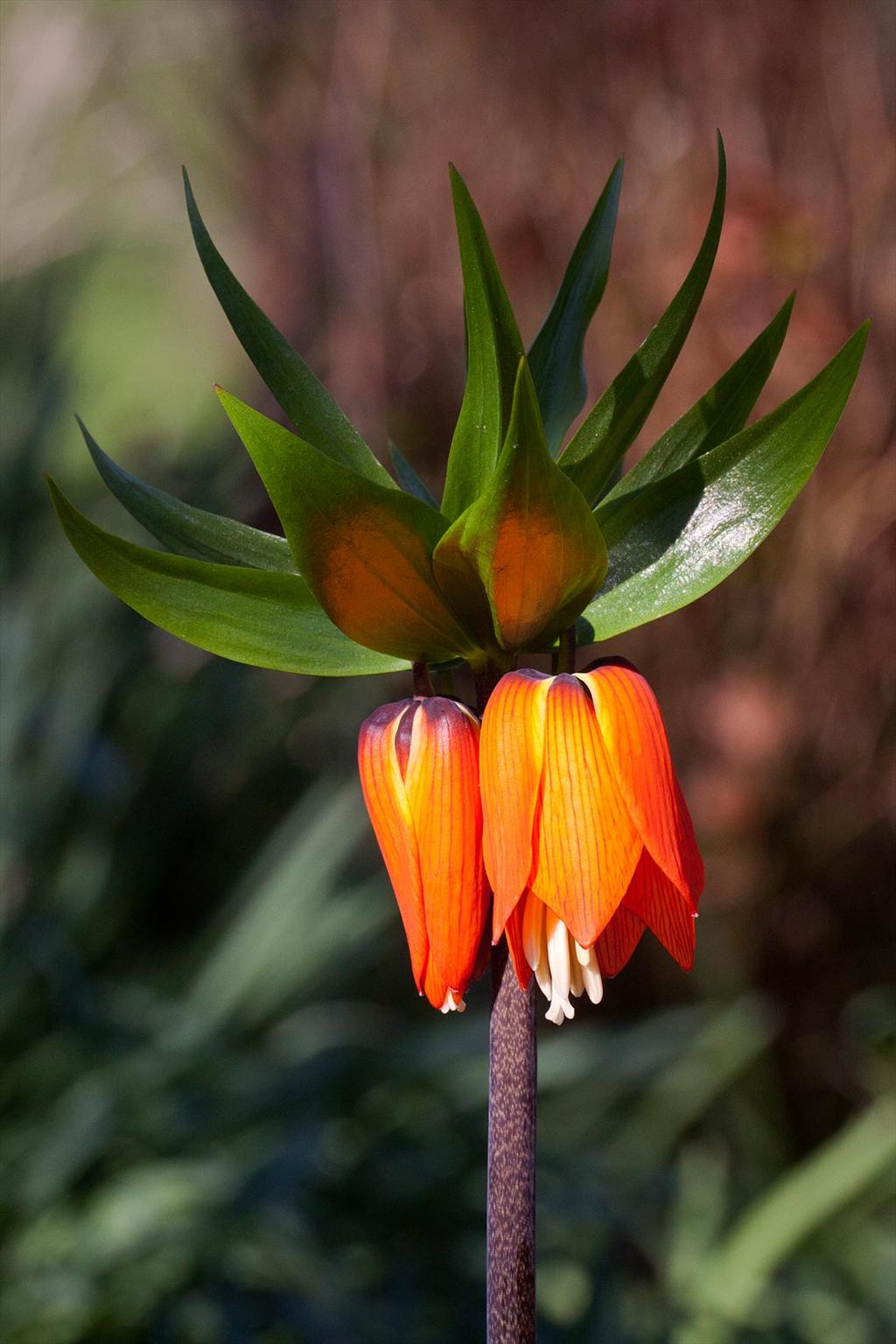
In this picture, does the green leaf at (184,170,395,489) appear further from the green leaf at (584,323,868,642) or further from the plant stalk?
the plant stalk

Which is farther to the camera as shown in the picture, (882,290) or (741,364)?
(882,290)

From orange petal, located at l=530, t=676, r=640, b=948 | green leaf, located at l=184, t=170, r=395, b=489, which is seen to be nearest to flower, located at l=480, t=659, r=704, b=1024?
orange petal, located at l=530, t=676, r=640, b=948

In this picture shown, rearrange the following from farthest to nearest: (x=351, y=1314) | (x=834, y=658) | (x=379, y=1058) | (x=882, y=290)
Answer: (x=834, y=658) < (x=882, y=290) < (x=379, y=1058) < (x=351, y=1314)

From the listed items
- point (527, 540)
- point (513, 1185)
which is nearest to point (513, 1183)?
point (513, 1185)

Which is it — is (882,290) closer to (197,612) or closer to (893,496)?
(893,496)

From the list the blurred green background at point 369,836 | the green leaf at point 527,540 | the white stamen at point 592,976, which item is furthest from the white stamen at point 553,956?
the blurred green background at point 369,836

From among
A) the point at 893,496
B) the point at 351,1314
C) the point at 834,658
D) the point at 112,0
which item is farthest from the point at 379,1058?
the point at 112,0

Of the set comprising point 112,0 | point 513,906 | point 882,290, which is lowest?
point 882,290
